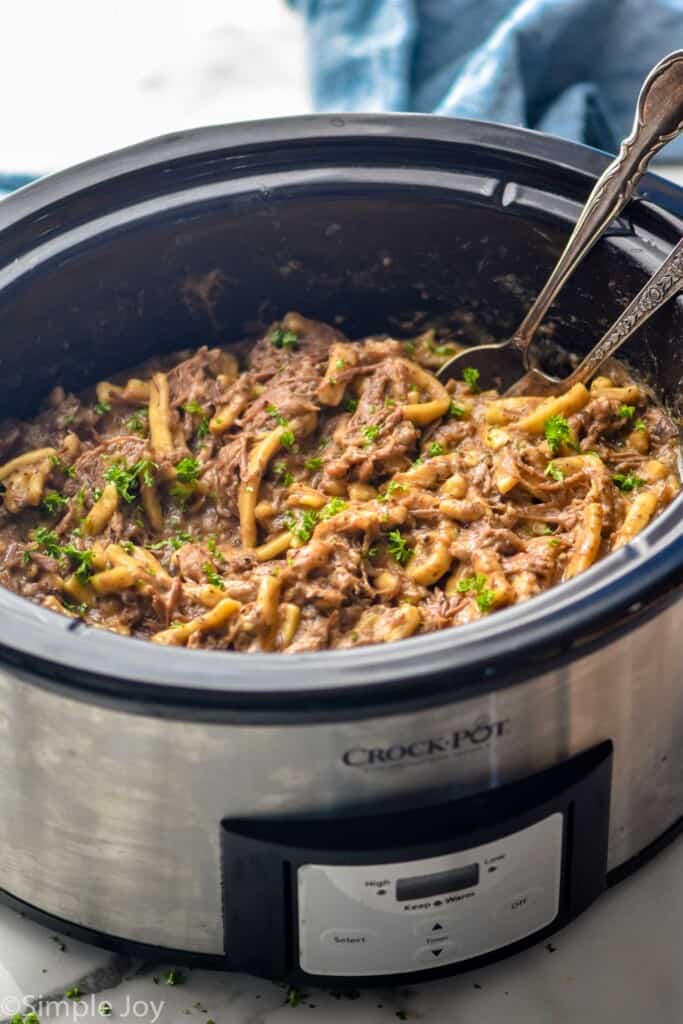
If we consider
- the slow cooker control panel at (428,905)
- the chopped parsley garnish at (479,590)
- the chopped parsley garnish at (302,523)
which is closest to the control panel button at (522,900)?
the slow cooker control panel at (428,905)

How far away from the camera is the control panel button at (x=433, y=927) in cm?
197

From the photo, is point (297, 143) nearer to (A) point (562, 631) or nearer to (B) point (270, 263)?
(B) point (270, 263)

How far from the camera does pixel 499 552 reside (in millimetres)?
2283

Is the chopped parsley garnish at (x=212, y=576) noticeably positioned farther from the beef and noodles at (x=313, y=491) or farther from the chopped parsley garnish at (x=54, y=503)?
the chopped parsley garnish at (x=54, y=503)

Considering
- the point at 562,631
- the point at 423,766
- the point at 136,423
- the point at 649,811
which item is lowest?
the point at 649,811

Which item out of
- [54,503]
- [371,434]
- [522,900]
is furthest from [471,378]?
[522,900]

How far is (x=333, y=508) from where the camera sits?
2396mm

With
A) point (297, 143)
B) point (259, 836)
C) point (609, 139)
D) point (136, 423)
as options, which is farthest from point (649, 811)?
point (609, 139)

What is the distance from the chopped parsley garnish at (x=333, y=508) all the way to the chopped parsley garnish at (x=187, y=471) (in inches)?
11.2

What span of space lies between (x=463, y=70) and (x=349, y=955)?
2601 mm

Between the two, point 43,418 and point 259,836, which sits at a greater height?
point 43,418

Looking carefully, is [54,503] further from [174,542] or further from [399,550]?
[399,550]

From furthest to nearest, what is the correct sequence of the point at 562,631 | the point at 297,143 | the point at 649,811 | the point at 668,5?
the point at 668,5 < the point at 297,143 < the point at 649,811 < the point at 562,631

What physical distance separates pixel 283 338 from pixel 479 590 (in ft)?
2.76
